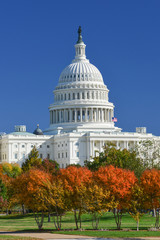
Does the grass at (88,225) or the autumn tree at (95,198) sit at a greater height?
the autumn tree at (95,198)

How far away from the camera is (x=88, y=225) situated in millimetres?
86250

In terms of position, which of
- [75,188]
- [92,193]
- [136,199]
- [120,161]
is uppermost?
[120,161]

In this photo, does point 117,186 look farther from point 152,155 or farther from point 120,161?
point 152,155

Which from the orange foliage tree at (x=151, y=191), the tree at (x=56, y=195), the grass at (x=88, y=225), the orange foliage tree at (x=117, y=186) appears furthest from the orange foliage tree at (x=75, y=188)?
the orange foliage tree at (x=151, y=191)

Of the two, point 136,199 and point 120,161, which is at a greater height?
point 120,161

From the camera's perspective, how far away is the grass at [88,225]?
69.3 m

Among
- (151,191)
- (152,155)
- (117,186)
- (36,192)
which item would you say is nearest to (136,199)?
(151,191)

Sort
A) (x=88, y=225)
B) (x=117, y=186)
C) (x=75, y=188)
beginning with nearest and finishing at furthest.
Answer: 1. (x=75, y=188)
2. (x=117, y=186)
3. (x=88, y=225)

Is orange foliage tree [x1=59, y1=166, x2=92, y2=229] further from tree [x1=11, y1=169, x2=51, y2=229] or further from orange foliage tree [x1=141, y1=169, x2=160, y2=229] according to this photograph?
orange foliage tree [x1=141, y1=169, x2=160, y2=229]

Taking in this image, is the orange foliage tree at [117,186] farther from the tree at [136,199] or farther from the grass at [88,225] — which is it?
the grass at [88,225]

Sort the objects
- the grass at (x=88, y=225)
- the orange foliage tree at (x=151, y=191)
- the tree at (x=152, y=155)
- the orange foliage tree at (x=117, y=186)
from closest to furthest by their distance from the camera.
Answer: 1. the grass at (x=88, y=225)
2. the orange foliage tree at (x=151, y=191)
3. the orange foliage tree at (x=117, y=186)
4. the tree at (x=152, y=155)

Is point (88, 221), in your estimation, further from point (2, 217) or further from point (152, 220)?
point (2, 217)

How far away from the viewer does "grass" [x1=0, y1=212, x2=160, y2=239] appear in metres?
69.3

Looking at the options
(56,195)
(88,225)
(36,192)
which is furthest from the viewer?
(88,225)
